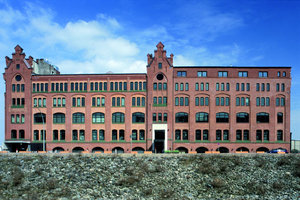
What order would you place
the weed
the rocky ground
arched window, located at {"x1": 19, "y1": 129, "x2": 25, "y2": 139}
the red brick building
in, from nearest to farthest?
the rocky ground, the weed, the red brick building, arched window, located at {"x1": 19, "y1": 129, "x2": 25, "y2": 139}

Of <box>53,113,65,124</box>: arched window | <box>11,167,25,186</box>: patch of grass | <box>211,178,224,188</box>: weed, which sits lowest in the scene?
<box>211,178,224,188</box>: weed

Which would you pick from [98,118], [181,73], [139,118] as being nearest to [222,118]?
[181,73]

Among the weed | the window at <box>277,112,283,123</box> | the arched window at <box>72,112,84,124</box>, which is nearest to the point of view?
the weed

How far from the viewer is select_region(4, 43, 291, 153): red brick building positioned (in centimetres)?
5131

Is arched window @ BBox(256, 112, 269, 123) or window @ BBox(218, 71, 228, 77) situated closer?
arched window @ BBox(256, 112, 269, 123)

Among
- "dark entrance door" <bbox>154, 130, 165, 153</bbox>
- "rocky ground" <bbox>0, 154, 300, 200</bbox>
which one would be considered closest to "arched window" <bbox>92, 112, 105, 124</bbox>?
"dark entrance door" <bbox>154, 130, 165, 153</bbox>

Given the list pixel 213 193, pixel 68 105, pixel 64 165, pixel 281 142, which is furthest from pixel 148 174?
pixel 281 142

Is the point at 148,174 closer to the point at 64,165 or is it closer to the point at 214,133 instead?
the point at 64,165

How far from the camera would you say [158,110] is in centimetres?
5112

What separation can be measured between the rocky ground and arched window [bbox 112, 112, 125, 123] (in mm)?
15109

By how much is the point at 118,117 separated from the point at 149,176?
2209 cm

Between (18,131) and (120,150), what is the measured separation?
23124 mm

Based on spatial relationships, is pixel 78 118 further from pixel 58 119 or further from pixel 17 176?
pixel 17 176

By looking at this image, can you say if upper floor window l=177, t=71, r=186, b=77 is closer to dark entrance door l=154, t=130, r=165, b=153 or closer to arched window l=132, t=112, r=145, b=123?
arched window l=132, t=112, r=145, b=123
